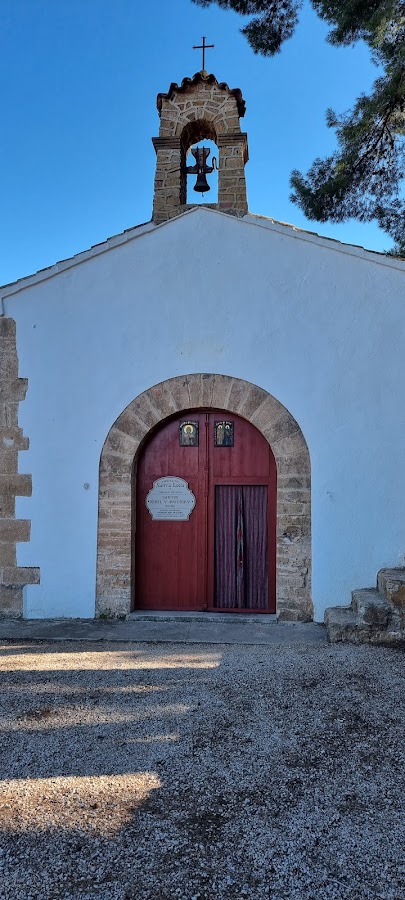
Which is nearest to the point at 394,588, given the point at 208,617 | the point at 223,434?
the point at 208,617

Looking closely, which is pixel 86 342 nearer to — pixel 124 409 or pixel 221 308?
pixel 124 409

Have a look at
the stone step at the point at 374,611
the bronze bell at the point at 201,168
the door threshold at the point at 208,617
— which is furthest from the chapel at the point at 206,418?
the stone step at the point at 374,611

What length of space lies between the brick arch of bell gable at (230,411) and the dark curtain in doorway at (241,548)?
13.6 inches

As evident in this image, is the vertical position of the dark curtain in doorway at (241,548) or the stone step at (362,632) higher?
the dark curtain in doorway at (241,548)

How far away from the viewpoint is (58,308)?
5934 mm

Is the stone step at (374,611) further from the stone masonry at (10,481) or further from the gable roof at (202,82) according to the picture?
the gable roof at (202,82)

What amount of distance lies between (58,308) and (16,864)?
4998mm

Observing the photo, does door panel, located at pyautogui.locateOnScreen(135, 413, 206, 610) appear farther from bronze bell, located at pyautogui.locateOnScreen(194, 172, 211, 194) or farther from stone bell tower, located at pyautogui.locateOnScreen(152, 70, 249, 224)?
bronze bell, located at pyautogui.locateOnScreen(194, 172, 211, 194)

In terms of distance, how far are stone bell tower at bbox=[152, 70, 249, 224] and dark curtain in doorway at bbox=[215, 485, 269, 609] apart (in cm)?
297

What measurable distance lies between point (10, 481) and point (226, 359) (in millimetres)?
2477

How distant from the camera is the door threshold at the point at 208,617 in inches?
213

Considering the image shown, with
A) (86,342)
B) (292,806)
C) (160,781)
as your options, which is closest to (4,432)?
(86,342)

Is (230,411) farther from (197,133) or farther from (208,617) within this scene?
(197,133)

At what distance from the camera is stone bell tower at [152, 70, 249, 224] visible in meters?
6.02
